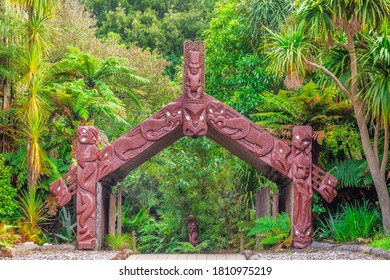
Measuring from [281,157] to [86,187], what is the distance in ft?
12.1

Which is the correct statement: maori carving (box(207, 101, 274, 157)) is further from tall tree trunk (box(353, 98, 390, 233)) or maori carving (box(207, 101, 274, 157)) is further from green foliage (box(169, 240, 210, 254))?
green foliage (box(169, 240, 210, 254))

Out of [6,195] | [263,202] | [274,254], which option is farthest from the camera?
[6,195]

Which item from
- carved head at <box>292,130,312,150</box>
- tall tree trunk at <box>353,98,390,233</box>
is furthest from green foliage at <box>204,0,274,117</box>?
carved head at <box>292,130,312,150</box>

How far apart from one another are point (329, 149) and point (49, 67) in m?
7.25

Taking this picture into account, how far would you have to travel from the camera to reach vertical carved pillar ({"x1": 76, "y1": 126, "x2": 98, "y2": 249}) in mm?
13047

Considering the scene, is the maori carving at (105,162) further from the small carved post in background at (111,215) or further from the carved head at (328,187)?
the carved head at (328,187)

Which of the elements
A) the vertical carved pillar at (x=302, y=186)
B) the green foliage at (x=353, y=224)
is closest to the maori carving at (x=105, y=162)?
the vertical carved pillar at (x=302, y=186)

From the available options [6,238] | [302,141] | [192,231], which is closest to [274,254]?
[302,141]

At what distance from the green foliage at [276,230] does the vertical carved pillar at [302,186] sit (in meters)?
0.26

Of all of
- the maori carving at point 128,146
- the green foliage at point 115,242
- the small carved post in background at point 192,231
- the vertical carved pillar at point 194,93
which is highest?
the vertical carved pillar at point 194,93

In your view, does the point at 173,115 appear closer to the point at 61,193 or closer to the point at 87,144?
the point at 87,144

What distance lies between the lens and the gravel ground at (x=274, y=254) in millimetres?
11281

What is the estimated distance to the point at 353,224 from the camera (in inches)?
543

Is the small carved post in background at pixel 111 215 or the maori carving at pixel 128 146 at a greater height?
the maori carving at pixel 128 146
